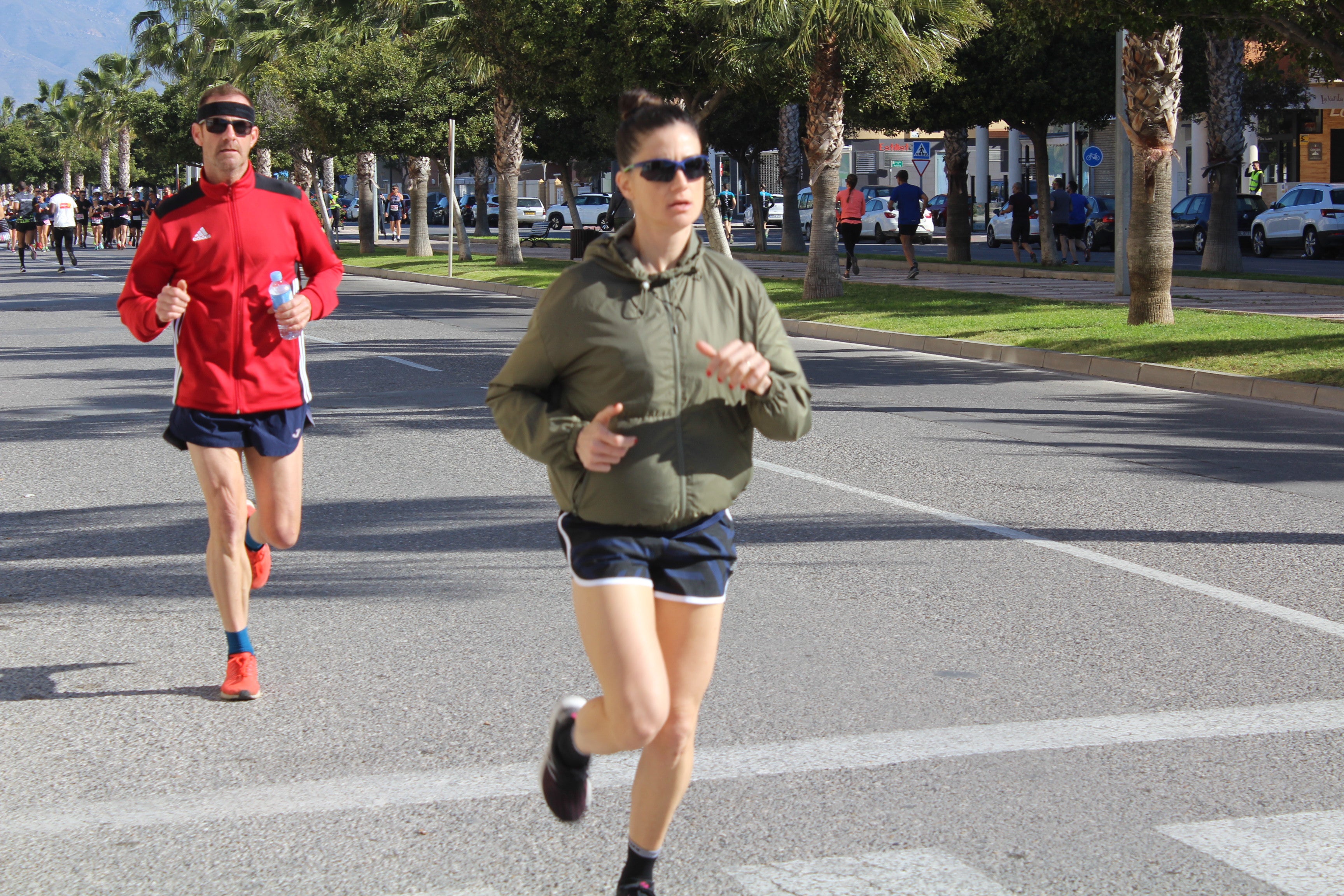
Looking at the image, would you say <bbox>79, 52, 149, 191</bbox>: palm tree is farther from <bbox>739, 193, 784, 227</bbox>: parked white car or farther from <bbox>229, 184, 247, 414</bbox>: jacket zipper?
<bbox>229, 184, 247, 414</bbox>: jacket zipper

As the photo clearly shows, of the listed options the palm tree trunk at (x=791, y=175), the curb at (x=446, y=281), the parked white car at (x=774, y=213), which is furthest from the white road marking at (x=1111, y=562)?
the parked white car at (x=774, y=213)

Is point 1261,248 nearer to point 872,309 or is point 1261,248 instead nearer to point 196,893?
point 872,309

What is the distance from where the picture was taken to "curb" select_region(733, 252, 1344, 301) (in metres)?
23.8

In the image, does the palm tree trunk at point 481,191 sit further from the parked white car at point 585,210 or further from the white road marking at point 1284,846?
the white road marking at point 1284,846

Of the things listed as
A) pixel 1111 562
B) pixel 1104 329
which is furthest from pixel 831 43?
pixel 1111 562

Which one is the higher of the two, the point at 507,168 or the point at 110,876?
the point at 507,168

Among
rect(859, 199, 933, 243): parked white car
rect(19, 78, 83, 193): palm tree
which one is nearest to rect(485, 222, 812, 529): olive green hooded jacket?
rect(859, 199, 933, 243): parked white car

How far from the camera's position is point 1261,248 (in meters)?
37.2

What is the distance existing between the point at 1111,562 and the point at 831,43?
16.3 metres

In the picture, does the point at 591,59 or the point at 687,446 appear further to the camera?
the point at 591,59

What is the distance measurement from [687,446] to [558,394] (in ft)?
1.05

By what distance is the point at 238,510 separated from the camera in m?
4.90

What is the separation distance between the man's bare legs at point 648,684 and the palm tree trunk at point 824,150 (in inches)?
760

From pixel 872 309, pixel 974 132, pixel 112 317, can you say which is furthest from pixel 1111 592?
pixel 974 132
